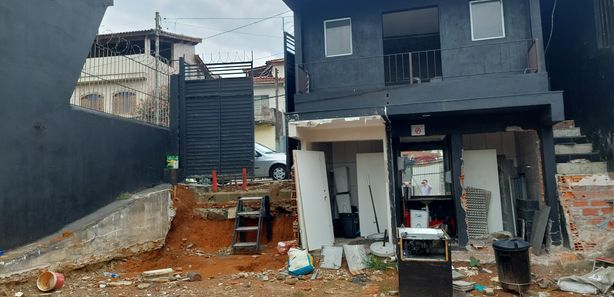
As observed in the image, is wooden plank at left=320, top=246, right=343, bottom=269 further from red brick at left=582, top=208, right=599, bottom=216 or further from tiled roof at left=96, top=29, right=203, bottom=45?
tiled roof at left=96, top=29, right=203, bottom=45

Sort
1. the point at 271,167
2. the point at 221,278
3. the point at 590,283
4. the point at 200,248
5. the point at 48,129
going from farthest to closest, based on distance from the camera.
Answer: the point at 271,167, the point at 200,248, the point at 221,278, the point at 48,129, the point at 590,283

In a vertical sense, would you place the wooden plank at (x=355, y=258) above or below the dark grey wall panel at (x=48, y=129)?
below

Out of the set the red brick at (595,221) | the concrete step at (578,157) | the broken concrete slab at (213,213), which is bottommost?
the red brick at (595,221)

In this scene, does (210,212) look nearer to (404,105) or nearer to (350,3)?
(404,105)

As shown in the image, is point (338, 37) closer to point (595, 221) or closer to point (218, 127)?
point (218, 127)

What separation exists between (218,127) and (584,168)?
26.2ft

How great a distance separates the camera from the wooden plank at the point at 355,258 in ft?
21.3

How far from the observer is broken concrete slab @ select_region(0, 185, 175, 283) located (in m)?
5.32

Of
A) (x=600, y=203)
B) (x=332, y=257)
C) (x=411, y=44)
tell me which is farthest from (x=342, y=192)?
(x=600, y=203)

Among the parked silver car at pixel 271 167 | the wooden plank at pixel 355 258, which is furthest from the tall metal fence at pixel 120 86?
→ the wooden plank at pixel 355 258

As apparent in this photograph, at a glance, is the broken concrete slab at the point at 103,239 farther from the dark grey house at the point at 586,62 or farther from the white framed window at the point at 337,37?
the dark grey house at the point at 586,62

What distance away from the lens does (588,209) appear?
6.71 metres

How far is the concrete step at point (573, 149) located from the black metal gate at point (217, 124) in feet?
22.0

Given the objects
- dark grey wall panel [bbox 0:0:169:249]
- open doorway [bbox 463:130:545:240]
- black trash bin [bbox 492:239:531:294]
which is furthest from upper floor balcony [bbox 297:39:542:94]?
dark grey wall panel [bbox 0:0:169:249]
